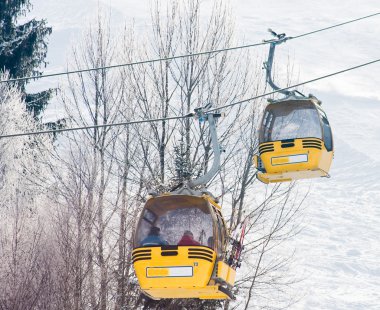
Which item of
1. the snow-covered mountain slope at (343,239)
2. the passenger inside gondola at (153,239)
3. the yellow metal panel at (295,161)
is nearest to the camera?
the passenger inside gondola at (153,239)

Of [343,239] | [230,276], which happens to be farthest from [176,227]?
[343,239]

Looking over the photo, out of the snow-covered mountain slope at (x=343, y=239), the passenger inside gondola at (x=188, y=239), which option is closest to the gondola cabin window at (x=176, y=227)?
the passenger inside gondola at (x=188, y=239)

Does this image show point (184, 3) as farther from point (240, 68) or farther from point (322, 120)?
point (322, 120)

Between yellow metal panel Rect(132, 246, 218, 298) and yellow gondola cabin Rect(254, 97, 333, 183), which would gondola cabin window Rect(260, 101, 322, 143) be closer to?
yellow gondola cabin Rect(254, 97, 333, 183)

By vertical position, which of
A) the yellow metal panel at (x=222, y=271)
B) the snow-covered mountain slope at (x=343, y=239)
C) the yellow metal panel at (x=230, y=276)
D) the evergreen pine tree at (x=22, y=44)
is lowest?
the snow-covered mountain slope at (x=343, y=239)

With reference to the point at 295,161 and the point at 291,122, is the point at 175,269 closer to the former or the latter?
the point at 295,161

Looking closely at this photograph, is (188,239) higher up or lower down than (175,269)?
higher up

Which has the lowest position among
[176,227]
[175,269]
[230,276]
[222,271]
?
[230,276]

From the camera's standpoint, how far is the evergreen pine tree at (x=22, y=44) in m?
43.4

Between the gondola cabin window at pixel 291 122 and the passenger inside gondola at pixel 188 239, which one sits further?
the gondola cabin window at pixel 291 122

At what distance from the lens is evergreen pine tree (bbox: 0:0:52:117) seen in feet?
143

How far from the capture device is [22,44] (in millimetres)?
43594

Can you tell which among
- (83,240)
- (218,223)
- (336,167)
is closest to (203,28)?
(83,240)

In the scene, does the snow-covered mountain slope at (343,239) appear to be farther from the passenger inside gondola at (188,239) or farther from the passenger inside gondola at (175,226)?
the passenger inside gondola at (188,239)
